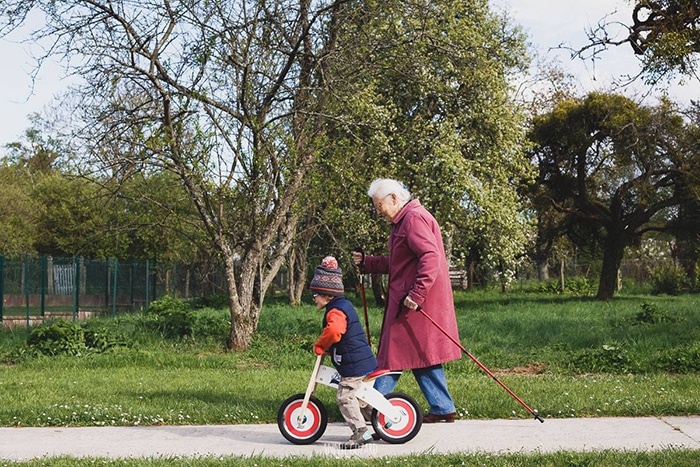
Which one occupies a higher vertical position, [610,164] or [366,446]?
[610,164]

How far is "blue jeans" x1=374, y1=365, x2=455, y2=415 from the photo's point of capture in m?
6.95

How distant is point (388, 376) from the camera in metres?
6.94

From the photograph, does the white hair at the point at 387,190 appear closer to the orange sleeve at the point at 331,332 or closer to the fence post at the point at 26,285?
the orange sleeve at the point at 331,332

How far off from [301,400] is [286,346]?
7.25 metres

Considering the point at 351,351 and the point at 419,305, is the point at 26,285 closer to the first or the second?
the point at 351,351

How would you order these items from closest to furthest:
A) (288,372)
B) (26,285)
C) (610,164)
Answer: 1. (288,372)
2. (26,285)
3. (610,164)

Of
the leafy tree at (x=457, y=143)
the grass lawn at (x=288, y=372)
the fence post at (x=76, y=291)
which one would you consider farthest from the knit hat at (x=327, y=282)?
the fence post at (x=76, y=291)

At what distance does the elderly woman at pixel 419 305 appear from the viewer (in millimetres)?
6824

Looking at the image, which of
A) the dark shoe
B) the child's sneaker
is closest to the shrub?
the dark shoe

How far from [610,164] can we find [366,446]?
78.0ft

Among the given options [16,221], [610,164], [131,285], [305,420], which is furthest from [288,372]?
[16,221]

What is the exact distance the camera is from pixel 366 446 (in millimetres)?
6355

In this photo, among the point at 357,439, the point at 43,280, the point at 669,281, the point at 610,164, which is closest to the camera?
the point at 357,439

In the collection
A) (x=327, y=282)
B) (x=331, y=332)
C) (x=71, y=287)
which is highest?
(x=327, y=282)
